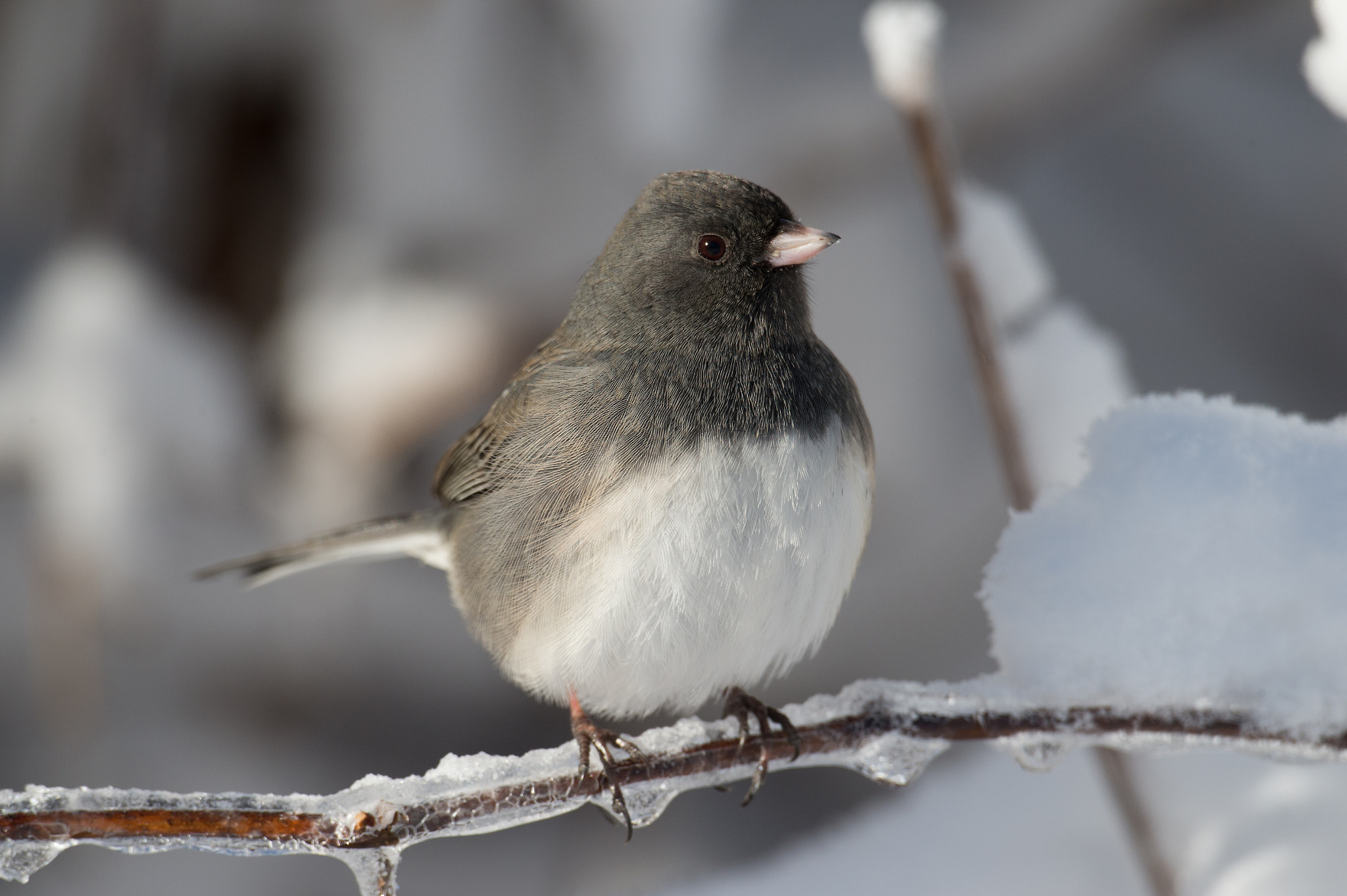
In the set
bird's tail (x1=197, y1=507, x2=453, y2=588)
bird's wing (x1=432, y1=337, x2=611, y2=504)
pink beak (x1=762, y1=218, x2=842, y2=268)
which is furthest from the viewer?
bird's tail (x1=197, y1=507, x2=453, y2=588)

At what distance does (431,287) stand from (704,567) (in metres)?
1.39

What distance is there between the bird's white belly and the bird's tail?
0.43 m

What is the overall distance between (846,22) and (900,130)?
13.6 inches

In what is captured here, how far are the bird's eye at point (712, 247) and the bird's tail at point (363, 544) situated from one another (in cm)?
65

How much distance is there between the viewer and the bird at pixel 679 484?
1.16 metres

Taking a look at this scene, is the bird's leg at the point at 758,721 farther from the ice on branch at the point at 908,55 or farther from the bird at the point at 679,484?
the ice on branch at the point at 908,55

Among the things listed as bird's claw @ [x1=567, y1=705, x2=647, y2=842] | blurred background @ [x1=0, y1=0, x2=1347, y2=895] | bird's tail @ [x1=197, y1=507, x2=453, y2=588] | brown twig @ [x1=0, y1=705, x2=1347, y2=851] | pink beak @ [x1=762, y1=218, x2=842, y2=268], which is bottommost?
brown twig @ [x1=0, y1=705, x2=1347, y2=851]

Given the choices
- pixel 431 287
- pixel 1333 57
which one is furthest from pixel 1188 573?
pixel 431 287

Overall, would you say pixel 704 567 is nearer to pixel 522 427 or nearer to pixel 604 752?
pixel 604 752

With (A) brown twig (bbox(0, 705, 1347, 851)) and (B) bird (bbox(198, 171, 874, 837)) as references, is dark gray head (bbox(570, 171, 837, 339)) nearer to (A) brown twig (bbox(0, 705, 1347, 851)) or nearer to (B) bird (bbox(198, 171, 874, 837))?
(B) bird (bbox(198, 171, 874, 837))

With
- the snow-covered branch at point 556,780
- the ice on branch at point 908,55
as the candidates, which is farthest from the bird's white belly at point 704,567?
the ice on branch at point 908,55

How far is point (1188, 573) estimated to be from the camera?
93 centimetres

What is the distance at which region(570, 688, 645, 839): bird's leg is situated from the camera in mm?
1073

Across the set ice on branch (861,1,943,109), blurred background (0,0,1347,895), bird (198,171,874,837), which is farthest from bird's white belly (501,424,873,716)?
blurred background (0,0,1347,895)
